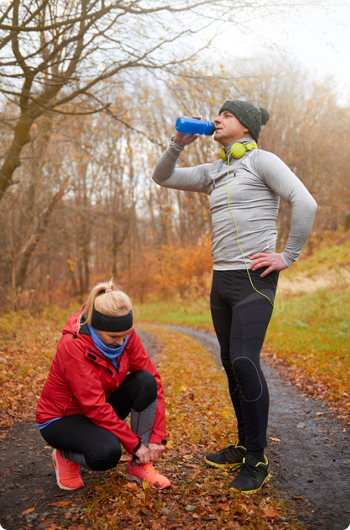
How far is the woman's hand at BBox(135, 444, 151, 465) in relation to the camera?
8.44 ft

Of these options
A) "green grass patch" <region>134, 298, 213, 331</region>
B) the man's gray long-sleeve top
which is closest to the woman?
the man's gray long-sleeve top

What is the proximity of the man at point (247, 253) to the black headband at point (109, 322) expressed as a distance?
2.36ft

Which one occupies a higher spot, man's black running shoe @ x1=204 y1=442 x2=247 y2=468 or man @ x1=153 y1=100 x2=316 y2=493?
man @ x1=153 y1=100 x2=316 y2=493

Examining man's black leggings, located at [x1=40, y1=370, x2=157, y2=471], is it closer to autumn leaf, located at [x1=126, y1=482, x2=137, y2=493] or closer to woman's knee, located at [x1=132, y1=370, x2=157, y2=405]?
woman's knee, located at [x1=132, y1=370, x2=157, y2=405]

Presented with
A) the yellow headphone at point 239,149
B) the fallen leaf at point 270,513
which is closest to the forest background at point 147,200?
the fallen leaf at point 270,513

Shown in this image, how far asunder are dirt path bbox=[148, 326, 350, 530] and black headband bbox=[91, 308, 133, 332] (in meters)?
1.52

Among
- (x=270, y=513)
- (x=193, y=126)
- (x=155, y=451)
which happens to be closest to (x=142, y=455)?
(x=155, y=451)

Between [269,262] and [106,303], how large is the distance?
43.2 inches

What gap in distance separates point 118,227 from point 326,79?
15.2m

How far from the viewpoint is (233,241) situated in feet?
8.97

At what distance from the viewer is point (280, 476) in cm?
280

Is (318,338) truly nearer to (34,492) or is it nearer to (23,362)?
(23,362)

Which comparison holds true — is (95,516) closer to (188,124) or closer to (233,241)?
(233,241)

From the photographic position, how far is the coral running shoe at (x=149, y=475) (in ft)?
8.39
